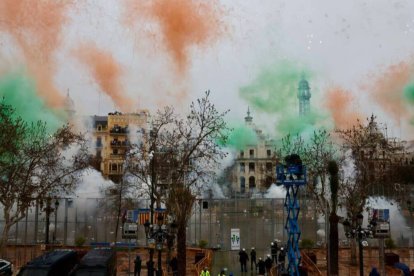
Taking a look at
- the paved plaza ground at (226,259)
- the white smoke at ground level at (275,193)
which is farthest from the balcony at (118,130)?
the paved plaza ground at (226,259)

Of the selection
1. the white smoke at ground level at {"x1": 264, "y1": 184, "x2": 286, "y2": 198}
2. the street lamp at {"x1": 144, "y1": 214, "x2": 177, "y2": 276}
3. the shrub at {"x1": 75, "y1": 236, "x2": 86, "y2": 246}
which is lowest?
the shrub at {"x1": 75, "y1": 236, "x2": 86, "y2": 246}

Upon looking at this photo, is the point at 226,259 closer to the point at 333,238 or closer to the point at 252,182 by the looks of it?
the point at 333,238

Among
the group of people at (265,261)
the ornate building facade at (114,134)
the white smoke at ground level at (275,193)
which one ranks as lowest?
the group of people at (265,261)

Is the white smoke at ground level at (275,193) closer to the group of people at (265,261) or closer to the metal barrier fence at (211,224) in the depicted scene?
the metal barrier fence at (211,224)

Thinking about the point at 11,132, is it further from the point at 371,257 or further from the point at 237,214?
the point at 371,257

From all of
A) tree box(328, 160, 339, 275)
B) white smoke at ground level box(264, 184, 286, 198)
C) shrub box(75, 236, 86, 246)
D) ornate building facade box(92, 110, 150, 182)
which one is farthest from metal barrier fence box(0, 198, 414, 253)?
ornate building facade box(92, 110, 150, 182)

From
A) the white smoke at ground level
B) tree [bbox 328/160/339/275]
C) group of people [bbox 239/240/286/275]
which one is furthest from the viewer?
the white smoke at ground level

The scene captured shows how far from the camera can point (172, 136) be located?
40.9 metres

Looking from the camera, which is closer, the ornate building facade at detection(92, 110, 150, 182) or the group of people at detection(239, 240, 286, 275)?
the group of people at detection(239, 240, 286, 275)

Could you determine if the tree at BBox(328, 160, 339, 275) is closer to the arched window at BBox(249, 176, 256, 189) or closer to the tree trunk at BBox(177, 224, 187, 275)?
A: the tree trunk at BBox(177, 224, 187, 275)

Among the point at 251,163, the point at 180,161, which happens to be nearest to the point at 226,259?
the point at 180,161

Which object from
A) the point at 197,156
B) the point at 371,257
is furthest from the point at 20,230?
the point at 371,257

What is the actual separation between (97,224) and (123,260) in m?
8.44

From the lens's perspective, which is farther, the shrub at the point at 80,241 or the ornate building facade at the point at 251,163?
the ornate building facade at the point at 251,163
